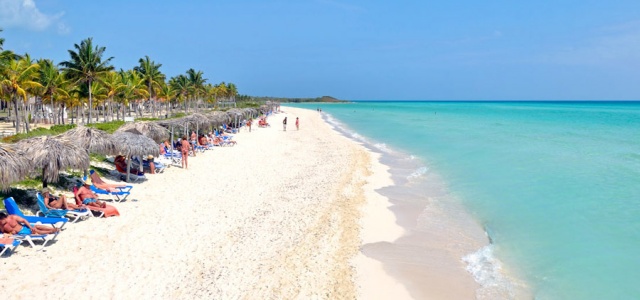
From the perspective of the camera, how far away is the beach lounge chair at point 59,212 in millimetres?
7930

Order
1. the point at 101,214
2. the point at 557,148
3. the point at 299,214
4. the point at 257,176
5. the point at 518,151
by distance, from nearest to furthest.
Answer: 1. the point at 101,214
2. the point at 299,214
3. the point at 257,176
4. the point at 518,151
5. the point at 557,148

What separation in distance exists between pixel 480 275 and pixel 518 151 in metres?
17.8

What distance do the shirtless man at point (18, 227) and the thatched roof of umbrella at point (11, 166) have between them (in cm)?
64

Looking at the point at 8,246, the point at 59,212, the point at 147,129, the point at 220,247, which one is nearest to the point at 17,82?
the point at 147,129

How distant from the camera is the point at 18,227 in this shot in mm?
7012

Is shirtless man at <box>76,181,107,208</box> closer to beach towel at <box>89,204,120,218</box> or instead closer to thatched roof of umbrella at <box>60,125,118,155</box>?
beach towel at <box>89,204,120,218</box>

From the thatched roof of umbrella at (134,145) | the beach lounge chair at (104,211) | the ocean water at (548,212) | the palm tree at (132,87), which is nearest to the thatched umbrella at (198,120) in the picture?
the thatched roof of umbrella at (134,145)

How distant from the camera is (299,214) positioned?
9742 mm

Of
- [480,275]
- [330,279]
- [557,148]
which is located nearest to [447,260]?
[480,275]

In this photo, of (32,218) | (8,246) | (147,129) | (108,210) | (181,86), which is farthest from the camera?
(181,86)

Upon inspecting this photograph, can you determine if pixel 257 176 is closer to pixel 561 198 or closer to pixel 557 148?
pixel 561 198

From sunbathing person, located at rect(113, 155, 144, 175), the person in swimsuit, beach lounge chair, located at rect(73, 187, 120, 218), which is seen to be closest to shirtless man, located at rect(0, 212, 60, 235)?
beach lounge chair, located at rect(73, 187, 120, 218)

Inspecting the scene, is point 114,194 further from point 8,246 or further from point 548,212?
point 548,212

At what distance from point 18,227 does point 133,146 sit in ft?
15.2
